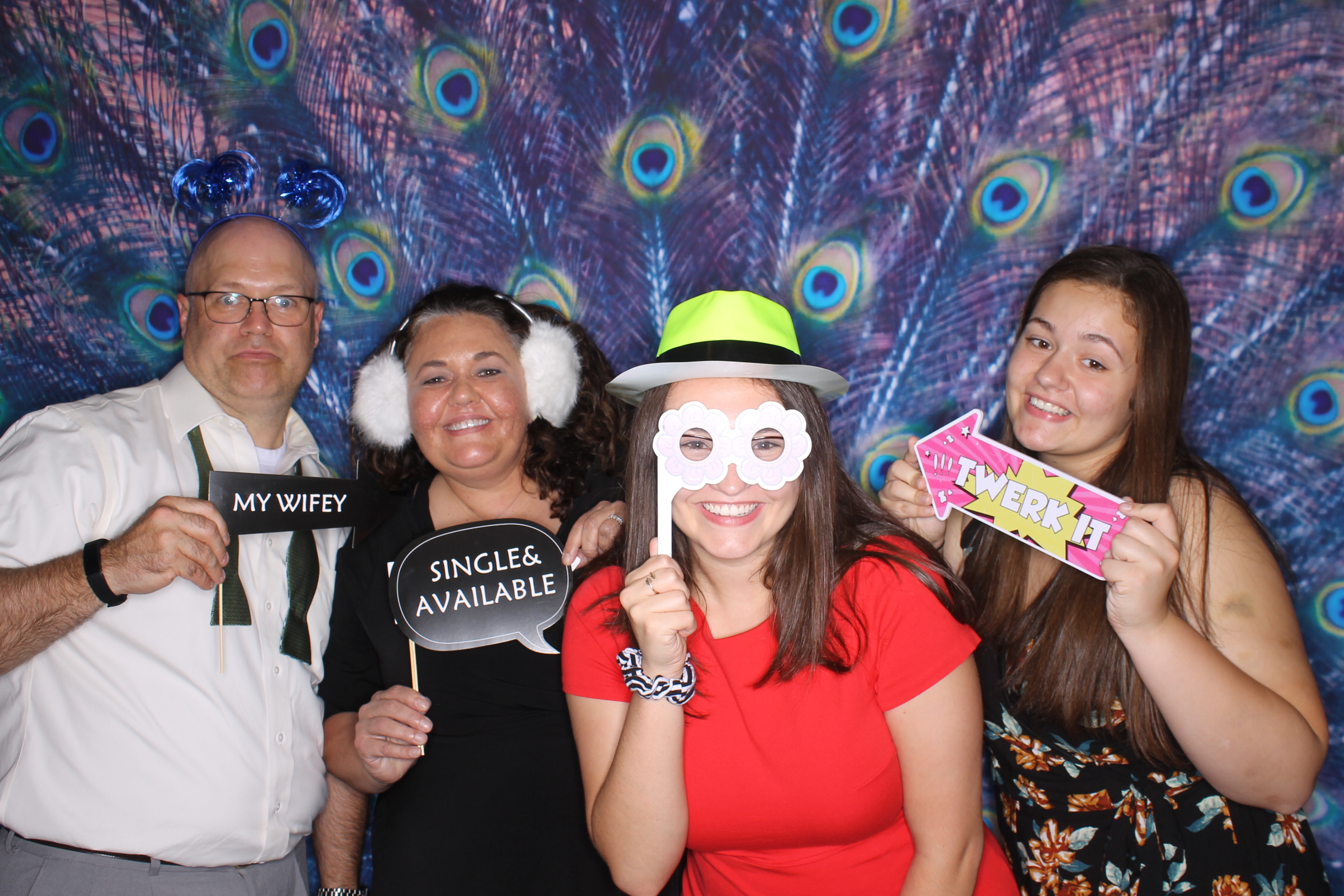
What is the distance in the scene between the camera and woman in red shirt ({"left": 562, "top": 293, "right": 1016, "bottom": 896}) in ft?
5.32

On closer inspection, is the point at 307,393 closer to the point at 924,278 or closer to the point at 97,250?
the point at 97,250

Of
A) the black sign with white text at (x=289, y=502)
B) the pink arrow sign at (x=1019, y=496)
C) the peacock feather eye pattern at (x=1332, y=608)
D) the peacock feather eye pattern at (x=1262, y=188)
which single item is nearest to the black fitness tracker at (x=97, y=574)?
the black sign with white text at (x=289, y=502)

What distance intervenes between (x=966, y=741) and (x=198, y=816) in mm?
1720

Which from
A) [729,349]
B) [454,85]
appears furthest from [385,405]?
[729,349]

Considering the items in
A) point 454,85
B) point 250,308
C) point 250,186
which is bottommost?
point 250,308

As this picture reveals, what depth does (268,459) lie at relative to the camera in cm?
239

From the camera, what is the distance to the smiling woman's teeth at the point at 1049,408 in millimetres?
1835

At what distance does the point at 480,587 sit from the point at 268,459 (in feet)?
2.44

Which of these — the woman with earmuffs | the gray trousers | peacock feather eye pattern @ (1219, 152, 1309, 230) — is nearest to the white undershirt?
the woman with earmuffs

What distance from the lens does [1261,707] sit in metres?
1.61

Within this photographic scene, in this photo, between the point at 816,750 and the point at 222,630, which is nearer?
the point at 816,750

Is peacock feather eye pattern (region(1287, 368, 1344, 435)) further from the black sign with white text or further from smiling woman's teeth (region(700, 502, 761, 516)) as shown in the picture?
the black sign with white text

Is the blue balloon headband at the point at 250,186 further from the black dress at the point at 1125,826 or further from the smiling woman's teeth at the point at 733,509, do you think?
the black dress at the point at 1125,826

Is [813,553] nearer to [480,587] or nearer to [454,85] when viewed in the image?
[480,587]
